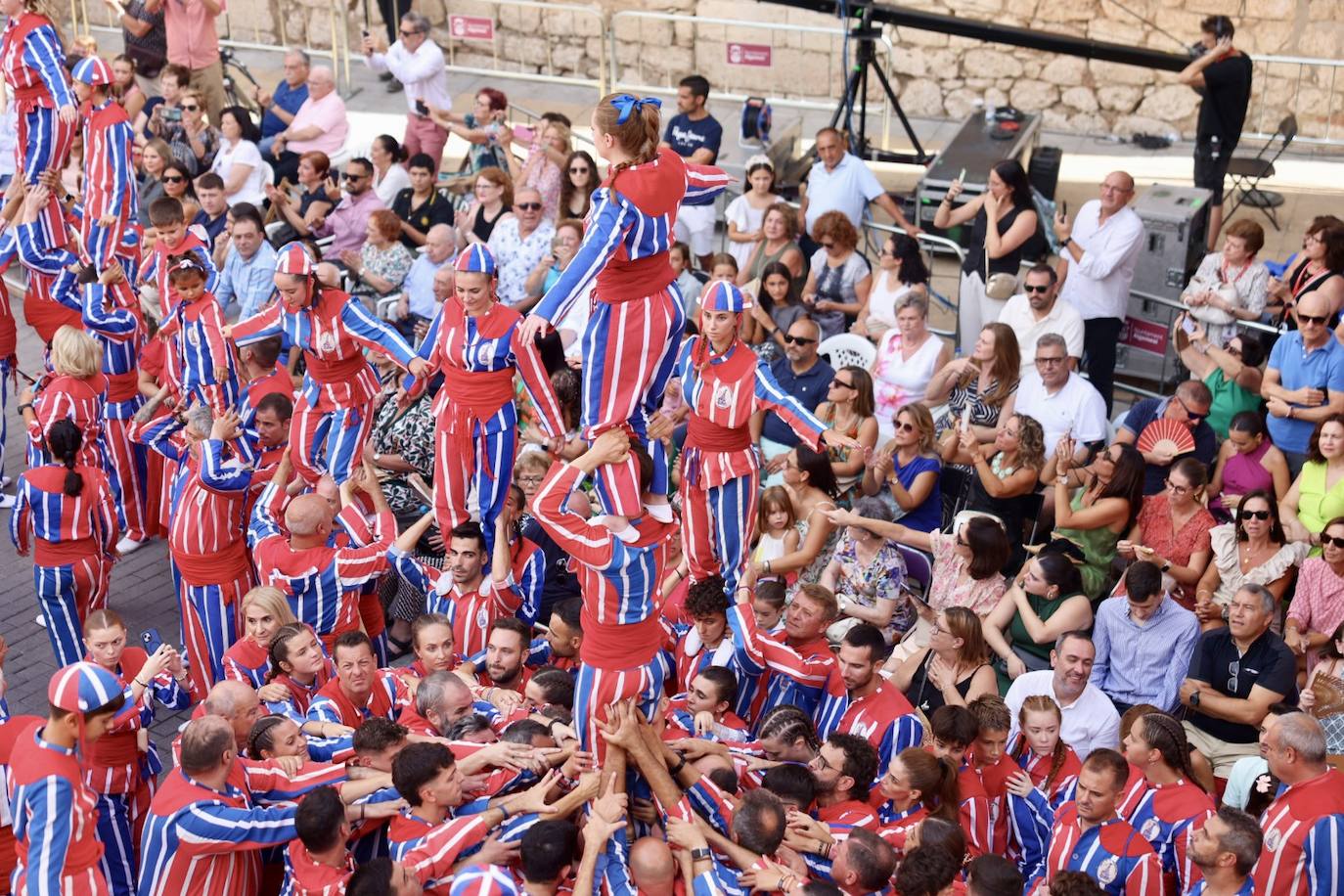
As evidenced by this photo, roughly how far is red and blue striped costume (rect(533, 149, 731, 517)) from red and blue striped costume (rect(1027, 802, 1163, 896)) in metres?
1.92

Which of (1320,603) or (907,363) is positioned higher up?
(907,363)

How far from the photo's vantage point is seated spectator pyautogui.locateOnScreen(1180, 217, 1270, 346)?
9.01 meters

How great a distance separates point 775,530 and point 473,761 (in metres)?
2.94

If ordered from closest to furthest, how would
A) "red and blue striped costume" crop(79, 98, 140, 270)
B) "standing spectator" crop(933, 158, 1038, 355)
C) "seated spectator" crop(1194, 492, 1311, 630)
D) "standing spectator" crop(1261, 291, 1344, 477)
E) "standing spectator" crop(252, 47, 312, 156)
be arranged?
"seated spectator" crop(1194, 492, 1311, 630) → "standing spectator" crop(1261, 291, 1344, 477) → "standing spectator" crop(933, 158, 1038, 355) → "red and blue striped costume" crop(79, 98, 140, 270) → "standing spectator" crop(252, 47, 312, 156)

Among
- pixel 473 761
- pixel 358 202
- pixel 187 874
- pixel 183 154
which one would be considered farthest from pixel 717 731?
pixel 183 154

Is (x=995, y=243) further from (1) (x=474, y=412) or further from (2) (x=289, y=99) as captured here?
(2) (x=289, y=99)

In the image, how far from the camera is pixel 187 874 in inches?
218

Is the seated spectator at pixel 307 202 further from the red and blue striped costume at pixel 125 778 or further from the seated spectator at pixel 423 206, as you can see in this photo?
the red and blue striped costume at pixel 125 778

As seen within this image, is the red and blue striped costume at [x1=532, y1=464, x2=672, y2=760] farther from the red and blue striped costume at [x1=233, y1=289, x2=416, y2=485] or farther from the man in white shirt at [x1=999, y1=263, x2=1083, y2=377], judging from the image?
the man in white shirt at [x1=999, y1=263, x2=1083, y2=377]

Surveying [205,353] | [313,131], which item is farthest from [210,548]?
[313,131]

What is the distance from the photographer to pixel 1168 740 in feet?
19.4

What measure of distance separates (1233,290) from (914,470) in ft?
7.41

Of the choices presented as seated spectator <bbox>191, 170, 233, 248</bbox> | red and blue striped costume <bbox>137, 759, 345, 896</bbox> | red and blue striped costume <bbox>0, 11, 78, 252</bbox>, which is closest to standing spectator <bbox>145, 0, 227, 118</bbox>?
seated spectator <bbox>191, 170, 233, 248</bbox>

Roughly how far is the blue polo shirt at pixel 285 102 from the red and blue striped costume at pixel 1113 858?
9.50 m
